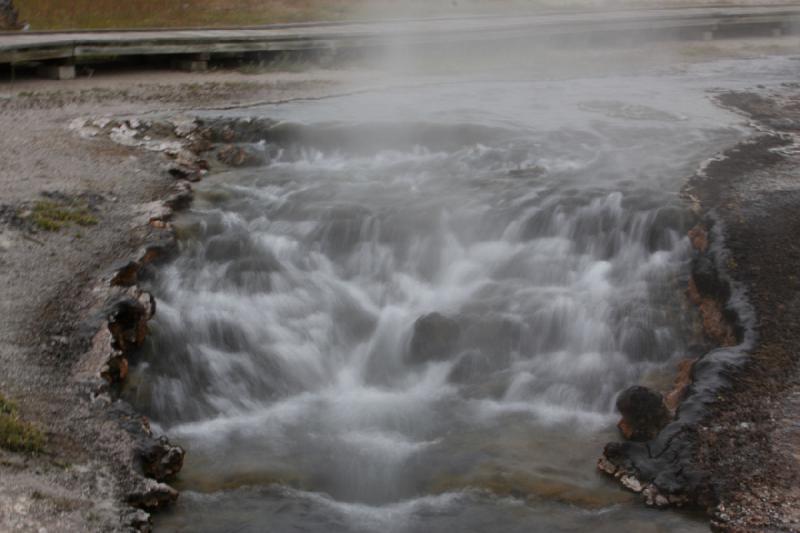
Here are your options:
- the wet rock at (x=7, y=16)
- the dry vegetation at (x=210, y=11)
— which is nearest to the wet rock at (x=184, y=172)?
the wet rock at (x=7, y=16)

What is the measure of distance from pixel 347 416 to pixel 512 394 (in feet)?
4.85

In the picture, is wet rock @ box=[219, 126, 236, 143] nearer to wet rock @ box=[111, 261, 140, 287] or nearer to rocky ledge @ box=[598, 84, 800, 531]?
wet rock @ box=[111, 261, 140, 287]

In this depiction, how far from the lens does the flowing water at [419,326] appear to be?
7297mm

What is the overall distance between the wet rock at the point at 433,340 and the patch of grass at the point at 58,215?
3.60m

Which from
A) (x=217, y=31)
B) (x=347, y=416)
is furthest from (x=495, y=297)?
(x=217, y=31)

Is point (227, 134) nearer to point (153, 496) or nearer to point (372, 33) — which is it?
point (372, 33)

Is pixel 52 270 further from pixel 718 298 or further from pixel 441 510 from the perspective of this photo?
pixel 718 298

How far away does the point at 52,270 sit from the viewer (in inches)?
356

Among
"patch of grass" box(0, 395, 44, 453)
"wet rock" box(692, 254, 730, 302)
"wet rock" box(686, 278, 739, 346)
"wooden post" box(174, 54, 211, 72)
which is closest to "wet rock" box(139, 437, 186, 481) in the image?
"patch of grass" box(0, 395, 44, 453)

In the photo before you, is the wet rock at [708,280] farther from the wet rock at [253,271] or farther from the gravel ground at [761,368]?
the wet rock at [253,271]

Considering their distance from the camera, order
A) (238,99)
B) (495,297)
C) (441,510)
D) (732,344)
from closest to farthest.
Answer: (441,510) → (732,344) → (495,297) → (238,99)

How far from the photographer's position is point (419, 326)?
30.9 ft

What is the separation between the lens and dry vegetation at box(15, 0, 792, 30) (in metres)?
20.6

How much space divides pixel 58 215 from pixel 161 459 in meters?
4.14
